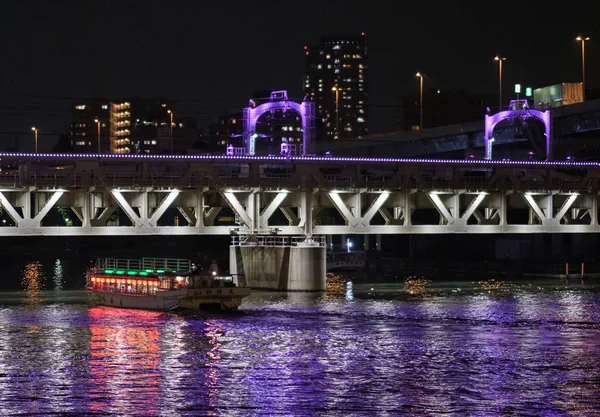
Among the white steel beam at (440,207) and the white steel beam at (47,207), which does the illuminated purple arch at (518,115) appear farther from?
the white steel beam at (47,207)

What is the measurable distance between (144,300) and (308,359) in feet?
91.4

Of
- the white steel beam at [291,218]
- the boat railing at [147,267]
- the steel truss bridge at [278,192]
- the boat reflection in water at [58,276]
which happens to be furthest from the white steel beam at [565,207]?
the boat reflection in water at [58,276]

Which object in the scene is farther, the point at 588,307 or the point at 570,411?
the point at 588,307

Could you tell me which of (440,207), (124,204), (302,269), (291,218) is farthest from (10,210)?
(440,207)

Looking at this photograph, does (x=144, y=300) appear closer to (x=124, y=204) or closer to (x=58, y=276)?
(x=124, y=204)

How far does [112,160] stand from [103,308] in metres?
13.2

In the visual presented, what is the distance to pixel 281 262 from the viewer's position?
96125mm

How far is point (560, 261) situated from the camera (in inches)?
5069

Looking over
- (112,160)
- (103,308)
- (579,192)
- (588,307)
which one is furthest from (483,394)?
(579,192)

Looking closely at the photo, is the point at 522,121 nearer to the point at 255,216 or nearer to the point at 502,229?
→ the point at 502,229

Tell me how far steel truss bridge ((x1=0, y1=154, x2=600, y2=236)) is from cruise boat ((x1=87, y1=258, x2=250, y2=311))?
423 centimetres

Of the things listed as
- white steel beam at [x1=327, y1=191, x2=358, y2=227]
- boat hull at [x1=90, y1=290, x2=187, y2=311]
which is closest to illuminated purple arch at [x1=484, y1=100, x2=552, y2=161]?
white steel beam at [x1=327, y1=191, x2=358, y2=227]

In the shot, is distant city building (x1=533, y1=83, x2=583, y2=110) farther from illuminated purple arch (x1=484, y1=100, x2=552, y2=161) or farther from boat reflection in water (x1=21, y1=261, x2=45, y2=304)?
boat reflection in water (x1=21, y1=261, x2=45, y2=304)

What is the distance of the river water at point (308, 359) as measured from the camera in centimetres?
4569
